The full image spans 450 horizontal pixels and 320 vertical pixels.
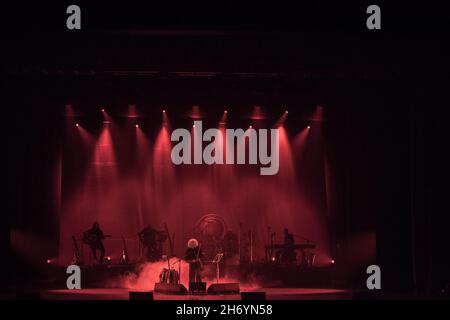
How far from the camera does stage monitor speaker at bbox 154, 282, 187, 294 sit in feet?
33.8

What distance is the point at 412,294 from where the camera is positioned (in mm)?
11203

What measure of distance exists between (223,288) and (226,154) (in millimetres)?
4397

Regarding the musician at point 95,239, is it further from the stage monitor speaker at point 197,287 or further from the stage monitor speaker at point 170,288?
the stage monitor speaker at point 197,287

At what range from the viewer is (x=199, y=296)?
10.1 m

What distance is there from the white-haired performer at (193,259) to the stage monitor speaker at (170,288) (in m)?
0.45

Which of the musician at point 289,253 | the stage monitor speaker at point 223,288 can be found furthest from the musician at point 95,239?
the stage monitor speaker at point 223,288

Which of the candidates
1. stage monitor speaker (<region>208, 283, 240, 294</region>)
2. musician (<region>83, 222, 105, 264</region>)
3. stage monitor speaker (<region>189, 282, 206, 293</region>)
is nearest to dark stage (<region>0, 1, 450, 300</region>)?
musician (<region>83, 222, 105, 264</region>)

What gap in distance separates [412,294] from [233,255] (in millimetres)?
3576

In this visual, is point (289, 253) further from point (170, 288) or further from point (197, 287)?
Result: point (170, 288)

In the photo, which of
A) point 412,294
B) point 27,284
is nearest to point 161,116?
point 27,284

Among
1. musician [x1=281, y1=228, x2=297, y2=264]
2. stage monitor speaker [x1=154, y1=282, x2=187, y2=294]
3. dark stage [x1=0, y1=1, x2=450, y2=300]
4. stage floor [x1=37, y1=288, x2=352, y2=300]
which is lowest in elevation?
stage floor [x1=37, y1=288, x2=352, y2=300]

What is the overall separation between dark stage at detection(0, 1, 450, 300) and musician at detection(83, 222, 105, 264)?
26 millimetres

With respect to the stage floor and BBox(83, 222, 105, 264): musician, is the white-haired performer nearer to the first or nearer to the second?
the stage floor

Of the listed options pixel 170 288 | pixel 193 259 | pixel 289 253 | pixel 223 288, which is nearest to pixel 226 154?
pixel 289 253
